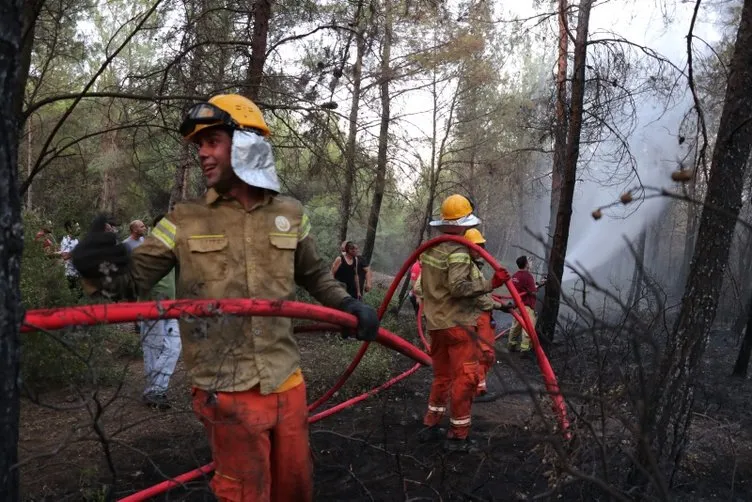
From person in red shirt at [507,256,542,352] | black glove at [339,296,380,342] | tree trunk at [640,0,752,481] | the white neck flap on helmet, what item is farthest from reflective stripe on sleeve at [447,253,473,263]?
person in red shirt at [507,256,542,352]

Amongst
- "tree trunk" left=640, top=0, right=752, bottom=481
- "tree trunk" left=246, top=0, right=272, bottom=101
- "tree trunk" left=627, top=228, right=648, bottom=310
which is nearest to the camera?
"tree trunk" left=627, top=228, right=648, bottom=310

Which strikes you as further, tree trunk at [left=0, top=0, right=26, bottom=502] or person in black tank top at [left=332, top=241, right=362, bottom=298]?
person in black tank top at [left=332, top=241, right=362, bottom=298]

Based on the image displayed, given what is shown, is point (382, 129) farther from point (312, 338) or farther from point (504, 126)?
point (504, 126)

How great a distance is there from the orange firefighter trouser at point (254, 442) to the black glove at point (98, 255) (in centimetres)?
66

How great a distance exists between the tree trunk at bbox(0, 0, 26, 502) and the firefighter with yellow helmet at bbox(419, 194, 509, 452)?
3.37 meters

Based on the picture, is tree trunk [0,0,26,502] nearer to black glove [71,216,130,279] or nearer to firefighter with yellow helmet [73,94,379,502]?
black glove [71,216,130,279]

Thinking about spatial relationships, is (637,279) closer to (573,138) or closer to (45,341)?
(573,138)

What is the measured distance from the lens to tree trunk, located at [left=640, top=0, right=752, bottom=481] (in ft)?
12.5

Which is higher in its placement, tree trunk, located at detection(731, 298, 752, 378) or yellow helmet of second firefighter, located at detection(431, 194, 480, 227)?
yellow helmet of second firefighter, located at detection(431, 194, 480, 227)

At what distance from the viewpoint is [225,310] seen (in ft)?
7.13

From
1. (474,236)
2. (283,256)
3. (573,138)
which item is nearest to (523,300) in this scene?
(573,138)

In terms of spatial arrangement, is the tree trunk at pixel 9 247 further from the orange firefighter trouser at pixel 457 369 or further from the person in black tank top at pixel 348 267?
the person in black tank top at pixel 348 267

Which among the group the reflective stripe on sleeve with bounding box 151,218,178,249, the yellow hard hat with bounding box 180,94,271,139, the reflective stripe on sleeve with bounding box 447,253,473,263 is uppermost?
the yellow hard hat with bounding box 180,94,271,139

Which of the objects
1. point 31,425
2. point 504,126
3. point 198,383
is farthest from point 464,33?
point 198,383
